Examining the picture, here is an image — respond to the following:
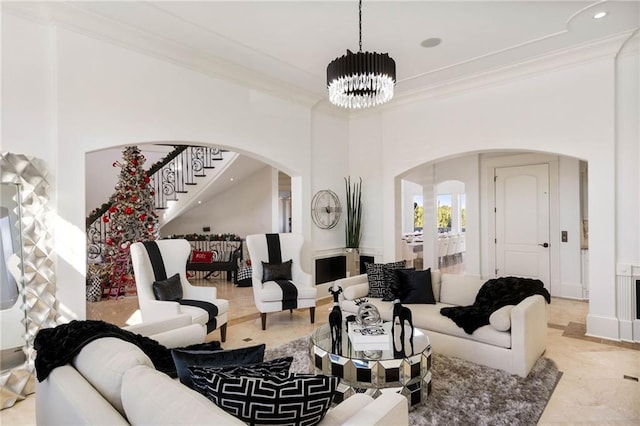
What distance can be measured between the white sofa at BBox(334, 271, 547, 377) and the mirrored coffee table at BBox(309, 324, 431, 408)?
810 millimetres

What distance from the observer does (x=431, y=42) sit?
4012 mm

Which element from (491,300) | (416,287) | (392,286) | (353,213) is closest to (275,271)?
(392,286)

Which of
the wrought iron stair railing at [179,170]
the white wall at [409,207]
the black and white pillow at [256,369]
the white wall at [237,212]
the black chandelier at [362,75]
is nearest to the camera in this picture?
the black and white pillow at [256,369]

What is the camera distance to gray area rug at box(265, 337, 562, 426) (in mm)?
2490

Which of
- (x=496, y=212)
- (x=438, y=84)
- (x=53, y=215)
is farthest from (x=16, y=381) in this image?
(x=496, y=212)

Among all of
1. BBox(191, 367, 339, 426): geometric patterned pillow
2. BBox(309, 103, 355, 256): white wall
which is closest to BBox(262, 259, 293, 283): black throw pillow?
BBox(309, 103, 355, 256): white wall

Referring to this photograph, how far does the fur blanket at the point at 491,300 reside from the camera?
3352 millimetres

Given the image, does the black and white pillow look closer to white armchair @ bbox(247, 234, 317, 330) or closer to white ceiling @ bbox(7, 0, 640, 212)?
white armchair @ bbox(247, 234, 317, 330)

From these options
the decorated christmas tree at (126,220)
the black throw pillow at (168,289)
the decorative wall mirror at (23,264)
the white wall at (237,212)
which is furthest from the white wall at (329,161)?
the decorative wall mirror at (23,264)

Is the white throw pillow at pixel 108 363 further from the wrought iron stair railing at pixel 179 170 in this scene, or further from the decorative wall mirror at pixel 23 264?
the wrought iron stair railing at pixel 179 170

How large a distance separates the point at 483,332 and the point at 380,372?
128 centimetres

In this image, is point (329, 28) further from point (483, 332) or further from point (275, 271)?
point (483, 332)

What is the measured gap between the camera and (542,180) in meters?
6.23

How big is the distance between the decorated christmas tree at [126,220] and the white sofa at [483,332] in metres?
4.45
